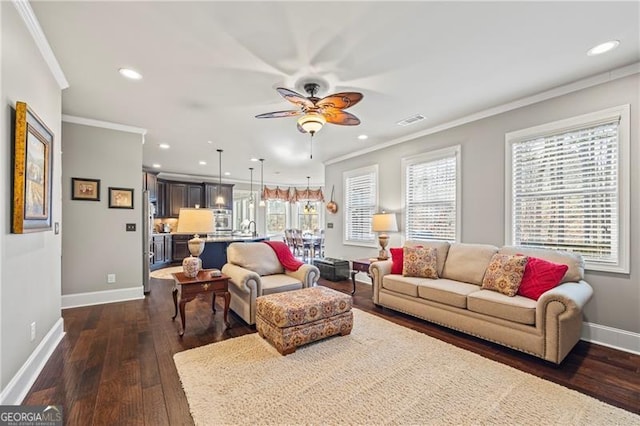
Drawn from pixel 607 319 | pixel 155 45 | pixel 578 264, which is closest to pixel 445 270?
pixel 578 264

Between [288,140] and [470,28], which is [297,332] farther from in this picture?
[288,140]

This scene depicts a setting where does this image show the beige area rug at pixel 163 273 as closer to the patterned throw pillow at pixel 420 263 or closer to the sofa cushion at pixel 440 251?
the patterned throw pillow at pixel 420 263

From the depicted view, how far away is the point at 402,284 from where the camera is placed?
3643 millimetres

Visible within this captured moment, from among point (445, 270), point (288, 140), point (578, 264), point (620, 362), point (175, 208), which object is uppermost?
point (288, 140)

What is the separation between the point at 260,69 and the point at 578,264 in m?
3.70

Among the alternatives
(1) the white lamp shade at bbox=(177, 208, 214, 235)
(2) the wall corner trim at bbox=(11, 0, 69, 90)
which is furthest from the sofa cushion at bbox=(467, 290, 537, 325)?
(2) the wall corner trim at bbox=(11, 0, 69, 90)

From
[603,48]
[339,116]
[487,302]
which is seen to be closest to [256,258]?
[339,116]

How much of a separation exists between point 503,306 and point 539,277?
1.61 ft

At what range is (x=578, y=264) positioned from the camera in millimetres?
2861

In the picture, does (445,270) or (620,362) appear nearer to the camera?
(620,362)

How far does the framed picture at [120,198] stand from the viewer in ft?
14.1

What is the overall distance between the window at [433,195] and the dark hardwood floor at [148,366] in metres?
1.60

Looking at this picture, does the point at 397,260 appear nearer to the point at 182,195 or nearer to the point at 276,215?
the point at 182,195

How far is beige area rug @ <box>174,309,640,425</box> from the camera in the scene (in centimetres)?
181
